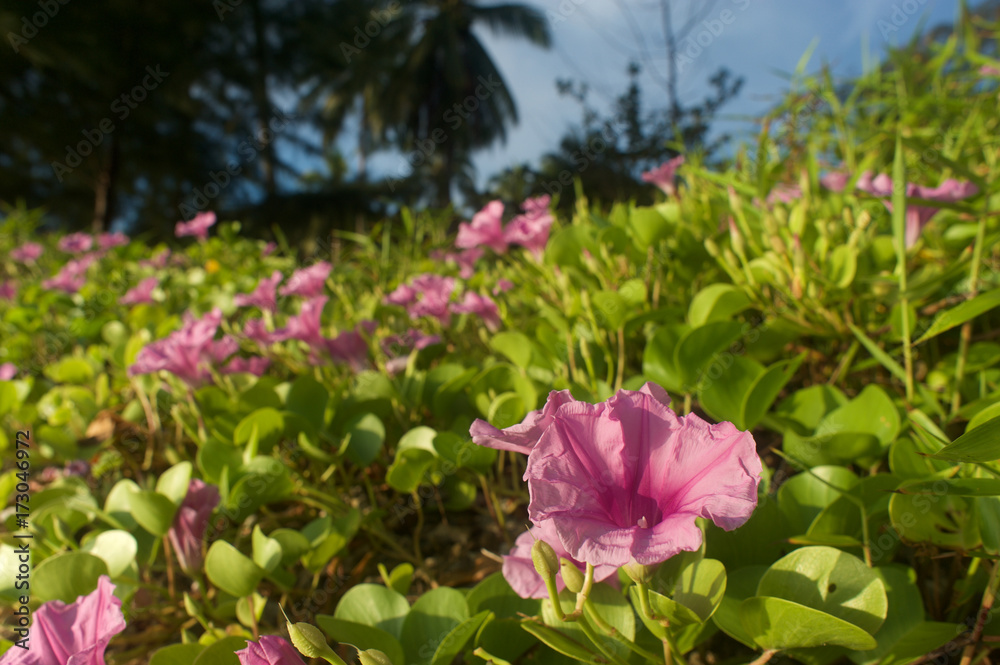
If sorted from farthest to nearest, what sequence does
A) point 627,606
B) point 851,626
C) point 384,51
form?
point 384,51, point 627,606, point 851,626

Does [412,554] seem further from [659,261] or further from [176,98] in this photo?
[176,98]

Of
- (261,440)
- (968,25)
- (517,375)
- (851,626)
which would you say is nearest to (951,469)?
(851,626)

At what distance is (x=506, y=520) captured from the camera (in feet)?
3.42

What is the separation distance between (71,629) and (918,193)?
1387 millimetres

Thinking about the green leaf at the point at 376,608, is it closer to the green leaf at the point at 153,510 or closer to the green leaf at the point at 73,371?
the green leaf at the point at 153,510

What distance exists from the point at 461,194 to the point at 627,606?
77.6ft

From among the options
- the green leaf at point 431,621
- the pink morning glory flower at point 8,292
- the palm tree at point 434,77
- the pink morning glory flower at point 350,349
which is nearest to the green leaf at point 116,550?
the green leaf at point 431,621

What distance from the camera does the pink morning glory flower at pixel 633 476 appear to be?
392mm

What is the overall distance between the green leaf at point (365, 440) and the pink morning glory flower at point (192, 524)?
220 mm

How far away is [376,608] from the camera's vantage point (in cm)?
66

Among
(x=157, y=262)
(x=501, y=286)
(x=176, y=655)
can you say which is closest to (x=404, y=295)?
(x=501, y=286)

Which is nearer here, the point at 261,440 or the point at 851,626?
the point at 851,626

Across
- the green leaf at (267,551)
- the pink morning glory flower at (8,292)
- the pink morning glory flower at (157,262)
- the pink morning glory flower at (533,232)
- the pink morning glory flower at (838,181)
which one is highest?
the pink morning glory flower at (8,292)

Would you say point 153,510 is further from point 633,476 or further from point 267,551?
point 633,476
